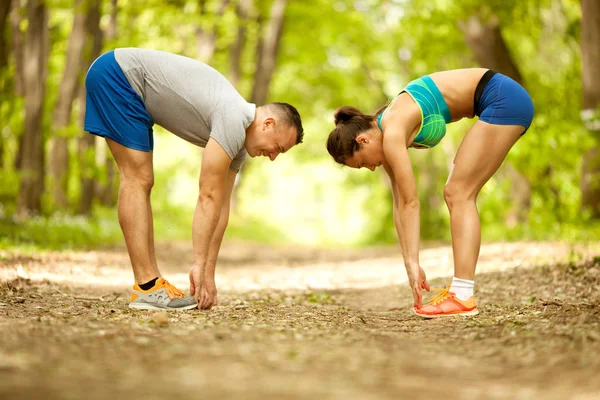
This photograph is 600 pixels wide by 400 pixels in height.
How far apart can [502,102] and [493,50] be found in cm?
838

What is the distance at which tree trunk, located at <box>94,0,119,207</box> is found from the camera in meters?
14.0

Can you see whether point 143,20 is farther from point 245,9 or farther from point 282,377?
point 282,377

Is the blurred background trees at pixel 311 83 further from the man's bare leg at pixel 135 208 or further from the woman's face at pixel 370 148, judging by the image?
the woman's face at pixel 370 148

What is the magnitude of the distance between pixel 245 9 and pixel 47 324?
625 inches

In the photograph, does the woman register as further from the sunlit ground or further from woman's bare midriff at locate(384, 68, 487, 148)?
the sunlit ground

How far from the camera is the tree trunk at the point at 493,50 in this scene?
1220 cm

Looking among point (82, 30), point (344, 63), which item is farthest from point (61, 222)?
point (344, 63)

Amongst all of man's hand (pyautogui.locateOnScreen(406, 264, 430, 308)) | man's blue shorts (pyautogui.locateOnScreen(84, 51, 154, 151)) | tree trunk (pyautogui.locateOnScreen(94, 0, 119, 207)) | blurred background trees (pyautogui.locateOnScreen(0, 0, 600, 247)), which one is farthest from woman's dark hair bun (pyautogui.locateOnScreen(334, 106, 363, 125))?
tree trunk (pyautogui.locateOnScreen(94, 0, 119, 207))

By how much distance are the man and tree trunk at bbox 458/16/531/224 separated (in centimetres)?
838

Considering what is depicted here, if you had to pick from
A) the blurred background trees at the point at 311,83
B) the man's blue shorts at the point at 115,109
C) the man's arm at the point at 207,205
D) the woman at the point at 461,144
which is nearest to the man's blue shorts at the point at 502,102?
the woman at the point at 461,144

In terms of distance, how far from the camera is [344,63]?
24.7 m

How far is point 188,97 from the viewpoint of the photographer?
434 cm

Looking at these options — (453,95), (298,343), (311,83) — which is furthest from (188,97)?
(311,83)

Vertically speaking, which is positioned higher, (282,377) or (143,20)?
(143,20)
